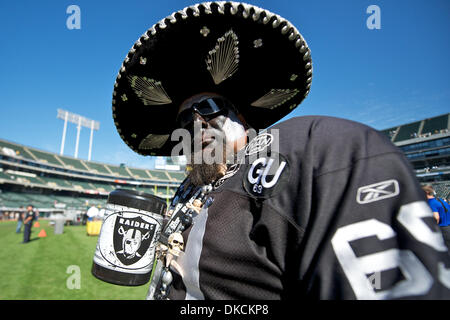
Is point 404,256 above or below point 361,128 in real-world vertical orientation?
below

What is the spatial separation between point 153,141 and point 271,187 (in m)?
1.93

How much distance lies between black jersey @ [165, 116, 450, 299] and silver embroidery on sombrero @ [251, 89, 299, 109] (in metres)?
0.92

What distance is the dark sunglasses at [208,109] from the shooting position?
1.69 metres

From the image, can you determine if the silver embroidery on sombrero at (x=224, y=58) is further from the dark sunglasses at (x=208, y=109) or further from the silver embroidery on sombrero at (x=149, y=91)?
the silver embroidery on sombrero at (x=149, y=91)

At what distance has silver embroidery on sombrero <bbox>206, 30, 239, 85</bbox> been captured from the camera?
1491 mm

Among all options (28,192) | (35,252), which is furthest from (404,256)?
(28,192)

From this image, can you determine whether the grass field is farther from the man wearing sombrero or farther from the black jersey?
the black jersey

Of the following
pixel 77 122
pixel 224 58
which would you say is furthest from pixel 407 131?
pixel 77 122

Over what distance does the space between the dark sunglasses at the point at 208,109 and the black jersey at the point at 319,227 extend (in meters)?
0.69

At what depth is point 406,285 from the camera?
521mm

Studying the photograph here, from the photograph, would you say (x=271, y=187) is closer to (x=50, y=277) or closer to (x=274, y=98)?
(x=274, y=98)

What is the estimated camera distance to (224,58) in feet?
5.29
